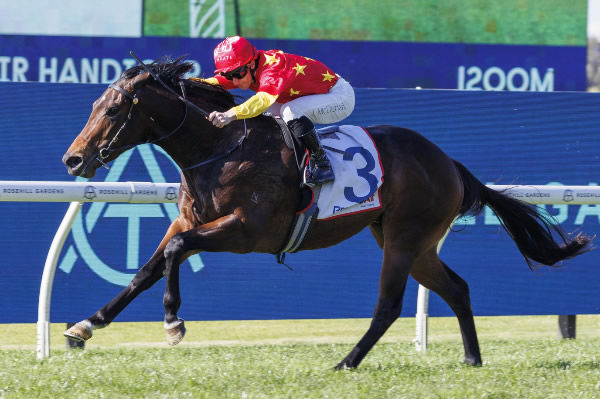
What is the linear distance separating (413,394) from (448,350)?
71.1 inches

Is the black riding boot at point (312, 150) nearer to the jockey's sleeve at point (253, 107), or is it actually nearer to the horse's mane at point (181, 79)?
the jockey's sleeve at point (253, 107)

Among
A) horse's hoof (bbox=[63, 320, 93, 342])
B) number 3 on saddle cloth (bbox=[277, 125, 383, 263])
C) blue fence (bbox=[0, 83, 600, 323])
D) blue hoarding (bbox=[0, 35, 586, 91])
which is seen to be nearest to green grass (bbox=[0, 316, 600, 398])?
horse's hoof (bbox=[63, 320, 93, 342])

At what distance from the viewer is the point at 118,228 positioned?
625 cm

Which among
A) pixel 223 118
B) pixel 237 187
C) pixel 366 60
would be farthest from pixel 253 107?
pixel 366 60

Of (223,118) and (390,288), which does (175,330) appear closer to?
(223,118)

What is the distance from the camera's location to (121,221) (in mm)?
6262

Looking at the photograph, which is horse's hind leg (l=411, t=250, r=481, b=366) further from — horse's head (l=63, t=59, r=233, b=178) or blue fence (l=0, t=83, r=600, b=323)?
horse's head (l=63, t=59, r=233, b=178)

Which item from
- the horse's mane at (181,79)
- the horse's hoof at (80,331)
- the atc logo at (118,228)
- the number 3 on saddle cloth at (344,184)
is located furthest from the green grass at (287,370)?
the horse's mane at (181,79)

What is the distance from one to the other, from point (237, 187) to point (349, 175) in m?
0.61

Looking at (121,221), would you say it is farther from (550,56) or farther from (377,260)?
(550,56)

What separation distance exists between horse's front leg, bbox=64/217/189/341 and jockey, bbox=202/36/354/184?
→ 0.68 m

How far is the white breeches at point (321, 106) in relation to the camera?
195 inches

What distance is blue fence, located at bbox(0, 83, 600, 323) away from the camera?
615 centimetres

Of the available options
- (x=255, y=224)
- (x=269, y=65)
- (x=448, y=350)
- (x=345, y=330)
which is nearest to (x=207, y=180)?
(x=255, y=224)
